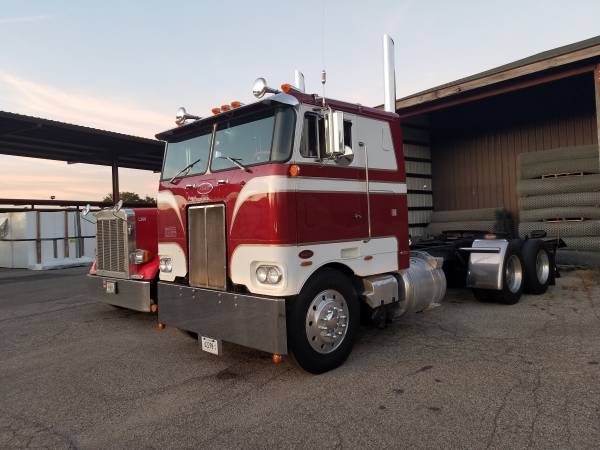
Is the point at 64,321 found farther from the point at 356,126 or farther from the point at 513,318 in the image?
the point at 513,318

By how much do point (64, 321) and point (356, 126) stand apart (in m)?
5.63

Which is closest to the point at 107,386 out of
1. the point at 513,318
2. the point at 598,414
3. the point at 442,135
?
the point at 598,414

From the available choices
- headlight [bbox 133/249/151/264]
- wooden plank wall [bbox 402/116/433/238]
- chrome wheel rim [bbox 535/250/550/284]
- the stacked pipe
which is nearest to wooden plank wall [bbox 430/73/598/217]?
wooden plank wall [bbox 402/116/433/238]

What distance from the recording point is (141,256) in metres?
6.61

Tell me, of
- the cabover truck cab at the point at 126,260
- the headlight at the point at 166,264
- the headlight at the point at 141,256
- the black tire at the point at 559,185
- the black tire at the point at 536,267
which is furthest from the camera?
the black tire at the point at 559,185

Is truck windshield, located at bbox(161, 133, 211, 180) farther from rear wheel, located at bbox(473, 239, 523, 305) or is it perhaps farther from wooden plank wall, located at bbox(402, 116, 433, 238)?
wooden plank wall, located at bbox(402, 116, 433, 238)

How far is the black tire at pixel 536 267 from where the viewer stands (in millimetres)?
8039

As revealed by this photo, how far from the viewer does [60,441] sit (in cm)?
333

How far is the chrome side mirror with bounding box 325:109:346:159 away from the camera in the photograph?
4.28m

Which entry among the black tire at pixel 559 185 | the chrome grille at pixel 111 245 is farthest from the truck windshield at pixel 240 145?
the black tire at pixel 559 185

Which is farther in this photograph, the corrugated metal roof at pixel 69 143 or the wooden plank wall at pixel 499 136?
the corrugated metal roof at pixel 69 143

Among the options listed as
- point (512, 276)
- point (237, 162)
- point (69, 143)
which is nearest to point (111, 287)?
point (237, 162)

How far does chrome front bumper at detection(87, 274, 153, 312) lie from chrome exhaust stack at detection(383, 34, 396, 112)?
4225 mm

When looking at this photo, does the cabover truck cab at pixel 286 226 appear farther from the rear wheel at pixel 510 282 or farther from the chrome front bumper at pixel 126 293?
the rear wheel at pixel 510 282
